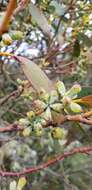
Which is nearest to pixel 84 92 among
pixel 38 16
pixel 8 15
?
pixel 38 16

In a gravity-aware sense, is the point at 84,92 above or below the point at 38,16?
below

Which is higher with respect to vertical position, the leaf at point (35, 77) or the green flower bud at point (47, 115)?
the leaf at point (35, 77)

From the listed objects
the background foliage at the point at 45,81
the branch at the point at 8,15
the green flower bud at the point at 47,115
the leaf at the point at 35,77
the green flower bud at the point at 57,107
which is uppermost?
the branch at the point at 8,15

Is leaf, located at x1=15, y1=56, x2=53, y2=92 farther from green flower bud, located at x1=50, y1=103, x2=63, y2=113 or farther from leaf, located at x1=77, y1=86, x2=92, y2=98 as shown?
leaf, located at x1=77, y1=86, x2=92, y2=98

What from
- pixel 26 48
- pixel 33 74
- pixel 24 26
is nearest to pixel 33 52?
pixel 26 48

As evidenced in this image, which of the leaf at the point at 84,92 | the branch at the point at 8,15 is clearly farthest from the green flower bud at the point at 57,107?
the leaf at the point at 84,92

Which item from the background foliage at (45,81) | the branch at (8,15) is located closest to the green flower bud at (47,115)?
the background foliage at (45,81)

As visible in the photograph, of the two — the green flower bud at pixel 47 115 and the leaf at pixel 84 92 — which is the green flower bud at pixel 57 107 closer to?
the green flower bud at pixel 47 115

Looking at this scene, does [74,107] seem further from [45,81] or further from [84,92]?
[84,92]

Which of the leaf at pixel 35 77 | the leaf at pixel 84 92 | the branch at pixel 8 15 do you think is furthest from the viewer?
the leaf at pixel 84 92

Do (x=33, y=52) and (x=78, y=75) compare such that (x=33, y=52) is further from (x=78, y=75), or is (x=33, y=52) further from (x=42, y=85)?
(x=42, y=85)

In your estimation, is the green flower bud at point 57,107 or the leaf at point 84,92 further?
the leaf at point 84,92

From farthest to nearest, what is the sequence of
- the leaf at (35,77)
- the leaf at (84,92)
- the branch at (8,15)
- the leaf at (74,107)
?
the leaf at (84,92)
the leaf at (35,77)
the leaf at (74,107)
the branch at (8,15)
